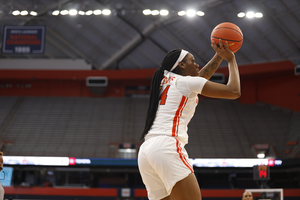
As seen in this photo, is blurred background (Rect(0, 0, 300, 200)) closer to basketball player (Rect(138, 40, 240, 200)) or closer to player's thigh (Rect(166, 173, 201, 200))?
basketball player (Rect(138, 40, 240, 200))

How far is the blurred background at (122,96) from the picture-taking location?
16125 millimetres

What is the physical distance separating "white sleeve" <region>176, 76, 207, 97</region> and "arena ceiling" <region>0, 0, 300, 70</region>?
14.0 m

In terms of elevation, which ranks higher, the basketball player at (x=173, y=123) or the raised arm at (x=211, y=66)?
the raised arm at (x=211, y=66)

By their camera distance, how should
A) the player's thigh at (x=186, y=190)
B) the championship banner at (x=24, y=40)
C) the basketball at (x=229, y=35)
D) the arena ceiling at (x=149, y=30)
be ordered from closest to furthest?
the player's thigh at (x=186, y=190)
the basketball at (x=229, y=35)
the championship banner at (x=24, y=40)
the arena ceiling at (x=149, y=30)

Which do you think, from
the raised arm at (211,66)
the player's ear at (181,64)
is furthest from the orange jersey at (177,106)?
the raised arm at (211,66)

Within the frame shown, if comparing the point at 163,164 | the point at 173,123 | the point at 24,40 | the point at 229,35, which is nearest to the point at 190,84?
the point at 173,123

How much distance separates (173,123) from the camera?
239cm

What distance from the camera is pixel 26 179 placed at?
18000 millimetres

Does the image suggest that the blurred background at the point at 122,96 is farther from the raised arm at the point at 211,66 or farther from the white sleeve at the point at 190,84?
the white sleeve at the point at 190,84

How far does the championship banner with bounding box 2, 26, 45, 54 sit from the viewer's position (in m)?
14.0

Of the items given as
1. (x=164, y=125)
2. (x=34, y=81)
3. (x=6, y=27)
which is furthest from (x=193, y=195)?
(x=34, y=81)

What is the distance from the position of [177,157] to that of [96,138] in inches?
650

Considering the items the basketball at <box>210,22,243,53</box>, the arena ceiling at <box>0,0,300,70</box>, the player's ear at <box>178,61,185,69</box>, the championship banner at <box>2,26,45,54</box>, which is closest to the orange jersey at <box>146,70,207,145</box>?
the player's ear at <box>178,61,185,69</box>

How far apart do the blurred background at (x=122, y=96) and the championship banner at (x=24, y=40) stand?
45 mm
